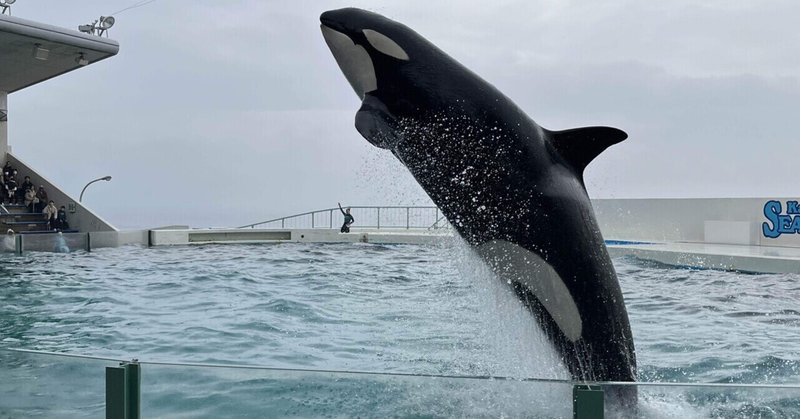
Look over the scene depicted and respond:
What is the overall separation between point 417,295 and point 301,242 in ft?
38.9

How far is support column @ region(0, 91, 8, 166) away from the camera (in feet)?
84.4

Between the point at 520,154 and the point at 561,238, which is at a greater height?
the point at 520,154

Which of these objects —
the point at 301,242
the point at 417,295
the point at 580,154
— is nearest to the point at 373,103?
the point at 580,154

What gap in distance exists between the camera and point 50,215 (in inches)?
904

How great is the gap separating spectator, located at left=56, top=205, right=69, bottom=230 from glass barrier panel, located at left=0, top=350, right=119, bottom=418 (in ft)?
71.3

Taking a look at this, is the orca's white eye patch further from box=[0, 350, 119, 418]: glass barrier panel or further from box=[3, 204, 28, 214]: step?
box=[3, 204, 28, 214]: step

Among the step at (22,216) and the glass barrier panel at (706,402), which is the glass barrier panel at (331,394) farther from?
the step at (22,216)

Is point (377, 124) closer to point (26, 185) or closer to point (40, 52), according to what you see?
point (40, 52)

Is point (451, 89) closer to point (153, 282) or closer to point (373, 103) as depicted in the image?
point (373, 103)

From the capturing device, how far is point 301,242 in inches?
863

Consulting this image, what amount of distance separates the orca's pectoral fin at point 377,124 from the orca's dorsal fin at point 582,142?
0.87 meters

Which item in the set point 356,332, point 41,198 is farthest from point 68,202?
point 356,332

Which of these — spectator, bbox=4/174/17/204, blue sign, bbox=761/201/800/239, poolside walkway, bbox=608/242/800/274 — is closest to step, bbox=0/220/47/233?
spectator, bbox=4/174/17/204

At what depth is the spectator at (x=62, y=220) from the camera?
23.2 m
